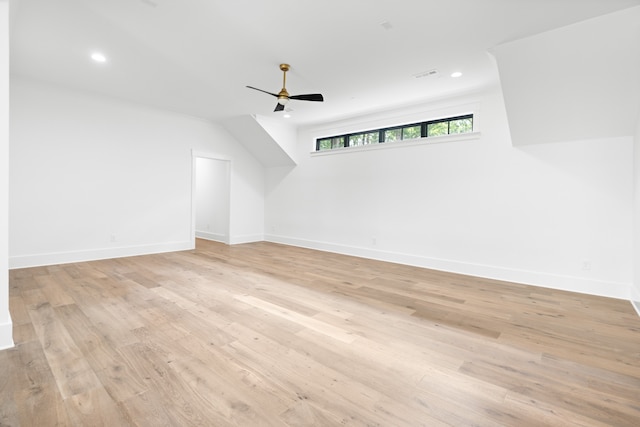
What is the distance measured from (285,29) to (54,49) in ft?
10.1

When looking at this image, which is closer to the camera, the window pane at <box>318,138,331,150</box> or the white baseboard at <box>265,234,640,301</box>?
the white baseboard at <box>265,234,640,301</box>

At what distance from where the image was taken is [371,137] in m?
6.00

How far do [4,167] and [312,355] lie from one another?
260cm

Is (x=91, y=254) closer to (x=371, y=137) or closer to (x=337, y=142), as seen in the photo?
(x=337, y=142)

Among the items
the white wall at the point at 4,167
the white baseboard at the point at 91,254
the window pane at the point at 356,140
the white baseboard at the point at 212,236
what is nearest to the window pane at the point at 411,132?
the window pane at the point at 356,140

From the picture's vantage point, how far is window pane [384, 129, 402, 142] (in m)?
5.57

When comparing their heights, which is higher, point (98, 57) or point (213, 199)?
point (98, 57)

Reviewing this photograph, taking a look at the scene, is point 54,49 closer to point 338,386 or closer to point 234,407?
point 234,407

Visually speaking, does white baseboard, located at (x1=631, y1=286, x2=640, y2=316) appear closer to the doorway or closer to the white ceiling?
the white ceiling

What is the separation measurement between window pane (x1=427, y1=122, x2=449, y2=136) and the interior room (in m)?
0.02

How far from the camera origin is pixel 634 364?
2.09 m

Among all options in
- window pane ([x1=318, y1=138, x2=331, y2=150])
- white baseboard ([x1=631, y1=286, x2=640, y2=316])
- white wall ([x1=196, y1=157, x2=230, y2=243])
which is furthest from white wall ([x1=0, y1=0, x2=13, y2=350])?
white baseboard ([x1=631, y1=286, x2=640, y2=316])

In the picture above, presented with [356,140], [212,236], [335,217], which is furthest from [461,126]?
[212,236]

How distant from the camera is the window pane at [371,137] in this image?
5.93m
